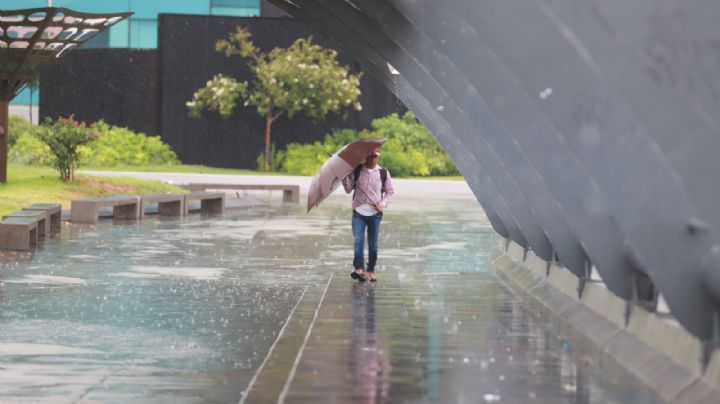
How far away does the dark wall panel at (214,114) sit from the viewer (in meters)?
61.0

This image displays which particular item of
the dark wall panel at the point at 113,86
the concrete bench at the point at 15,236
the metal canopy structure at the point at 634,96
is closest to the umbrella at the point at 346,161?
the concrete bench at the point at 15,236

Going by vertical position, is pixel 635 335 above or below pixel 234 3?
below

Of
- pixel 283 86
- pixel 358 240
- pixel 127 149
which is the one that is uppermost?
pixel 283 86

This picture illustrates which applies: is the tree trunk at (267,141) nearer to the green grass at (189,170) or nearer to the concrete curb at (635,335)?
the green grass at (189,170)

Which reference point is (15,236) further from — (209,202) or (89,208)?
(209,202)

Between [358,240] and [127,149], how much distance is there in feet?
141

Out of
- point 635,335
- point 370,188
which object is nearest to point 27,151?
point 370,188

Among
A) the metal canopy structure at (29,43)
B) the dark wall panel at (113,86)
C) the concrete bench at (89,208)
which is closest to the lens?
the concrete bench at (89,208)

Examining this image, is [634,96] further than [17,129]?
No

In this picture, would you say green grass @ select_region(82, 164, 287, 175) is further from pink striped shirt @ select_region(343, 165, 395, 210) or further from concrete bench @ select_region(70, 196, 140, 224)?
pink striped shirt @ select_region(343, 165, 395, 210)

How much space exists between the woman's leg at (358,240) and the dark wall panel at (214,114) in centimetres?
4281

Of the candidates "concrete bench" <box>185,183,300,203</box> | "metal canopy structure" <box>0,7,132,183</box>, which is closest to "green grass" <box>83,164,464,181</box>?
"concrete bench" <box>185,183,300,203</box>

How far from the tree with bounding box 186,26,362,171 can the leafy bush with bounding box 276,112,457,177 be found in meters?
0.99

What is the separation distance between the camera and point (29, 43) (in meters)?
36.8
